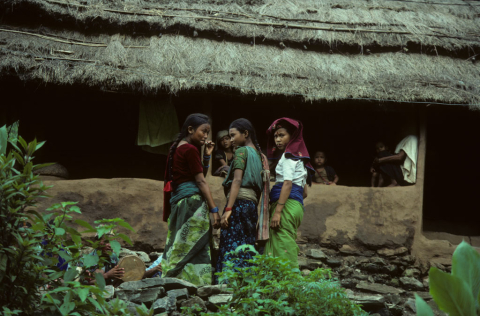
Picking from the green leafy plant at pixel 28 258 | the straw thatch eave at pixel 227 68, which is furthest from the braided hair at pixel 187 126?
the green leafy plant at pixel 28 258

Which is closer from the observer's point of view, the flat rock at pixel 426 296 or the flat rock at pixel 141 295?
the flat rock at pixel 141 295

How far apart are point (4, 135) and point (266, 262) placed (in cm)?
172

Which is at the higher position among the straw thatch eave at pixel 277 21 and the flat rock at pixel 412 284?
the straw thatch eave at pixel 277 21

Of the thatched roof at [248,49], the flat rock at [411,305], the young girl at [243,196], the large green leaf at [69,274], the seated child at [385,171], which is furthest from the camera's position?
the seated child at [385,171]

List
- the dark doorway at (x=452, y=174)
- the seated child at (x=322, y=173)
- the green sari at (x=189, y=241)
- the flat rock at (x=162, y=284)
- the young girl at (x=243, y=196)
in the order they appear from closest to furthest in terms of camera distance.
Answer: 1. the flat rock at (x=162, y=284)
2. the green sari at (x=189, y=241)
3. the young girl at (x=243, y=196)
4. the seated child at (x=322, y=173)
5. the dark doorway at (x=452, y=174)

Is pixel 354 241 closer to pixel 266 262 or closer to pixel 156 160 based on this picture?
pixel 156 160

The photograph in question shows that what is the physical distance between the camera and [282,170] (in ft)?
16.5

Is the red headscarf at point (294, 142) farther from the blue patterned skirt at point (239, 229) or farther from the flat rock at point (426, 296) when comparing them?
the flat rock at point (426, 296)

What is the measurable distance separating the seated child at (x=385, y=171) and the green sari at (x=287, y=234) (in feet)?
9.23

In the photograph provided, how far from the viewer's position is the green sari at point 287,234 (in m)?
4.86

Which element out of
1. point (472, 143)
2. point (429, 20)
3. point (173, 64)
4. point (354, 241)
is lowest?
point (354, 241)

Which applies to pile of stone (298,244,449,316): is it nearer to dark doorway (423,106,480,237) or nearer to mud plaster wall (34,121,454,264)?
mud plaster wall (34,121,454,264)

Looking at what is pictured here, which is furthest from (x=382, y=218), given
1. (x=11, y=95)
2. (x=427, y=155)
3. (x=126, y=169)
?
(x=11, y=95)

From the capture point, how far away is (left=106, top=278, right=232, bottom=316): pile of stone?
411 cm
